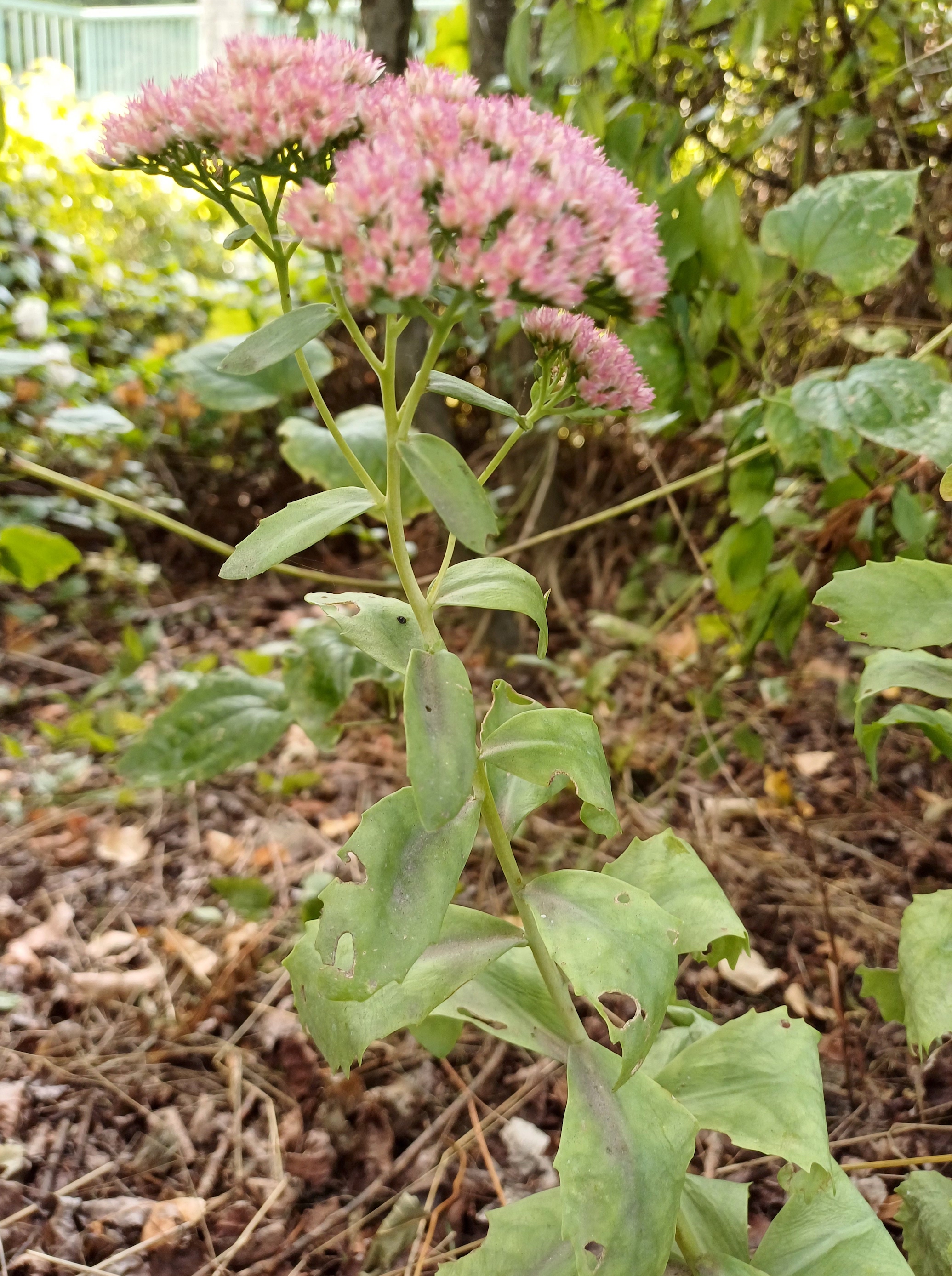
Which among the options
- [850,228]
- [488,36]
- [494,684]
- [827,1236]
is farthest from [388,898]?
[488,36]

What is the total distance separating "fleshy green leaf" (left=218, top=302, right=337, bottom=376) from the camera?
65cm

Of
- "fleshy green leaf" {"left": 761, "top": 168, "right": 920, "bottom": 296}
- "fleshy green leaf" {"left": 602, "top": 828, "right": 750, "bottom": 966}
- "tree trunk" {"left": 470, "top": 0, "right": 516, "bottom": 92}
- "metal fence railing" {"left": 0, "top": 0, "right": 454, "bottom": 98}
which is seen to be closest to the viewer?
"fleshy green leaf" {"left": 602, "top": 828, "right": 750, "bottom": 966}

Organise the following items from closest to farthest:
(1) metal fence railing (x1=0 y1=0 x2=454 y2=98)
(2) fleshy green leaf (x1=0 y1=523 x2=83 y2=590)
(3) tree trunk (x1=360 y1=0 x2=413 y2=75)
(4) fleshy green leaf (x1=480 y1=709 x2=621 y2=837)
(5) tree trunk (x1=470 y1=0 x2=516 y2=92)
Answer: (4) fleshy green leaf (x1=480 y1=709 x2=621 y2=837) → (2) fleshy green leaf (x1=0 y1=523 x2=83 y2=590) → (3) tree trunk (x1=360 y1=0 x2=413 y2=75) → (5) tree trunk (x1=470 y1=0 x2=516 y2=92) → (1) metal fence railing (x1=0 y1=0 x2=454 y2=98)

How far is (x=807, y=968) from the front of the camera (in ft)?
4.27

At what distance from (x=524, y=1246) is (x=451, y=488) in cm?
63

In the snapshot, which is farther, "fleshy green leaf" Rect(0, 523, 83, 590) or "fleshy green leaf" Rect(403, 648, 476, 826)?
"fleshy green leaf" Rect(0, 523, 83, 590)

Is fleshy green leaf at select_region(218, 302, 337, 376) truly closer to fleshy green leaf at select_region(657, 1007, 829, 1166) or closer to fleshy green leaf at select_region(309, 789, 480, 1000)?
fleshy green leaf at select_region(309, 789, 480, 1000)

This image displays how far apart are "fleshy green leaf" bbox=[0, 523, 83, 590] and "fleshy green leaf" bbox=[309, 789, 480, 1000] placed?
0.79m

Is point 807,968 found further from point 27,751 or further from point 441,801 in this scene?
point 27,751

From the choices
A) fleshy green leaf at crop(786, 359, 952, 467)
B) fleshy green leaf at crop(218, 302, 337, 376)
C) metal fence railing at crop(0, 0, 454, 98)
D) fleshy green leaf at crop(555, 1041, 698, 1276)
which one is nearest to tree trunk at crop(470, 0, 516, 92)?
fleshy green leaf at crop(786, 359, 952, 467)

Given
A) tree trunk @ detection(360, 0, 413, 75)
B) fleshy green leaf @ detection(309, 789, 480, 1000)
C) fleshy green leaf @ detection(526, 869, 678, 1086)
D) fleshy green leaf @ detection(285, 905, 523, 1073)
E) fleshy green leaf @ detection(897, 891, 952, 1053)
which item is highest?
tree trunk @ detection(360, 0, 413, 75)

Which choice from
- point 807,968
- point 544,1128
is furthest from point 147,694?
point 807,968

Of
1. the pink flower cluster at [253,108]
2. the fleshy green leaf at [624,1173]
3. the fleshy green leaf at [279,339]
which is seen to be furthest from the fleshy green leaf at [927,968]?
the pink flower cluster at [253,108]

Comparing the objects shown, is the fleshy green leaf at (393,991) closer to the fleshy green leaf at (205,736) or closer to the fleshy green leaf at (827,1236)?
the fleshy green leaf at (827,1236)
